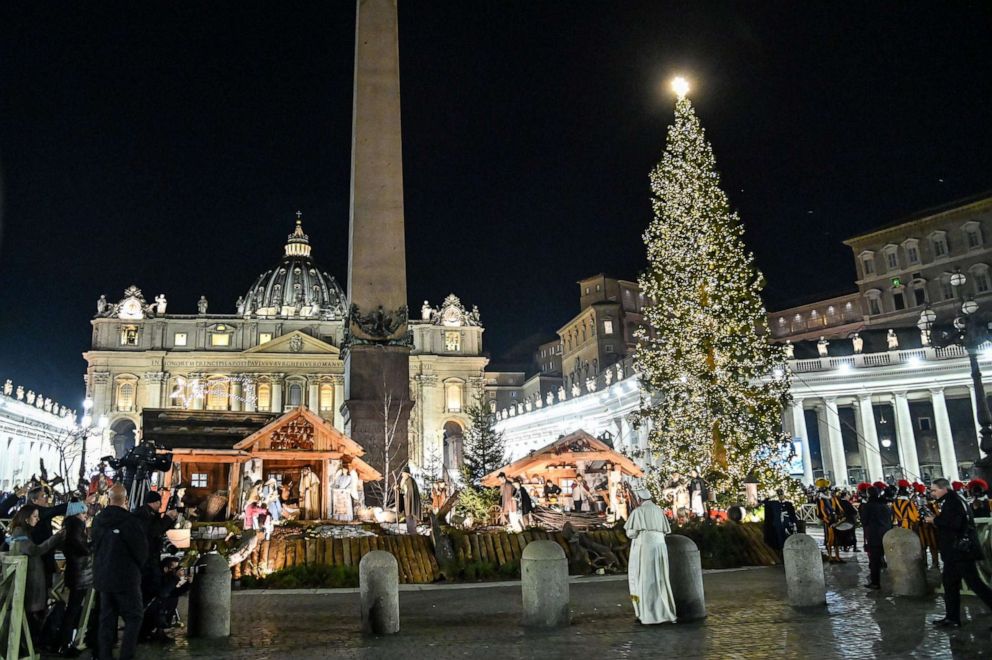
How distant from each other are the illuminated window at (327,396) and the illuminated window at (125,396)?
67.6 feet

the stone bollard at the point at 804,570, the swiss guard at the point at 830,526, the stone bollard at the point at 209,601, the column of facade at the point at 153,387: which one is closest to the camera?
the stone bollard at the point at 209,601

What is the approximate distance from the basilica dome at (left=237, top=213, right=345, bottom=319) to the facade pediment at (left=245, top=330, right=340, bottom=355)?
15.6 meters

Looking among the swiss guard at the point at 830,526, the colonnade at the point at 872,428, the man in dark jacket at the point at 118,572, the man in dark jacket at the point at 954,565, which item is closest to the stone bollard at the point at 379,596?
the man in dark jacket at the point at 118,572

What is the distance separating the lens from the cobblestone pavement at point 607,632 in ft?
22.6

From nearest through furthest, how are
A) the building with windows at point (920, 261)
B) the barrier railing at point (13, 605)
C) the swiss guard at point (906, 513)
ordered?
the barrier railing at point (13, 605), the swiss guard at point (906, 513), the building with windows at point (920, 261)

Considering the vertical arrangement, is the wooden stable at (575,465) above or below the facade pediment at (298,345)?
below

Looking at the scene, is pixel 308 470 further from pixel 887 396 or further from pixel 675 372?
pixel 887 396

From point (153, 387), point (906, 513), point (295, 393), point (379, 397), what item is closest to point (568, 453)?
point (379, 397)

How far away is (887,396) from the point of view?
4606 cm

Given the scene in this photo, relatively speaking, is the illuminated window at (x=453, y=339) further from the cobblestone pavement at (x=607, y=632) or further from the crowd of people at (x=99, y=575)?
the crowd of people at (x=99, y=575)

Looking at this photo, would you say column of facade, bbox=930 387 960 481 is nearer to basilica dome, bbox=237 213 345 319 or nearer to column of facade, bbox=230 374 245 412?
column of facade, bbox=230 374 245 412

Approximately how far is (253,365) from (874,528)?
85843 mm

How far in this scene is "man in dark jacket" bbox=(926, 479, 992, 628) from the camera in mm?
7699

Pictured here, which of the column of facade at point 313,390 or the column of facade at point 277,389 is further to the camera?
the column of facade at point 313,390
